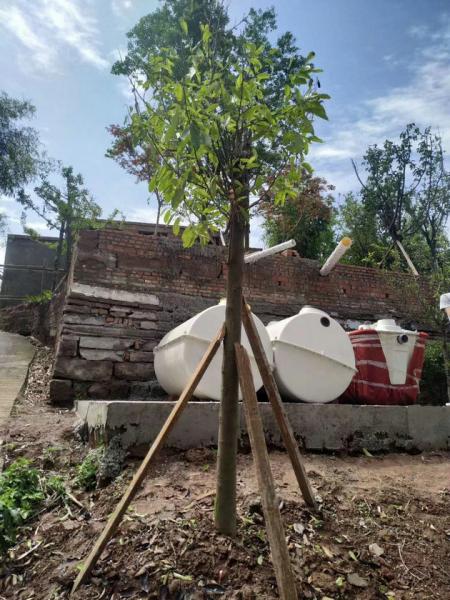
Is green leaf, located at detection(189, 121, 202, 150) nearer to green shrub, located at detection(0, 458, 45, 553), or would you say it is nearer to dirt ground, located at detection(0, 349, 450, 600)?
dirt ground, located at detection(0, 349, 450, 600)

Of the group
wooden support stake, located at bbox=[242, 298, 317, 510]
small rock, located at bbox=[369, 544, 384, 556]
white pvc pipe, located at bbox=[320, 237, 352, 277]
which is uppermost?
white pvc pipe, located at bbox=[320, 237, 352, 277]

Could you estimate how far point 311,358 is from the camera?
15.3 feet

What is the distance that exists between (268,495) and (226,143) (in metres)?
1.67

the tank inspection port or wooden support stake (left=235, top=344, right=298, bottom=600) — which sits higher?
the tank inspection port

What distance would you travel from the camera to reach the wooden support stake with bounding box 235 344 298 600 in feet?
5.84

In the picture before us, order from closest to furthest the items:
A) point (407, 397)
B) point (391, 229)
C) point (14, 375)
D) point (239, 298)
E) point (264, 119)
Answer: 1. point (264, 119)
2. point (239, 298)
3. point (407, 397)
4. point (14, 375)
5. point (391, 229)

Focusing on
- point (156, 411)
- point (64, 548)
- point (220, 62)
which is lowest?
point (64, 548)

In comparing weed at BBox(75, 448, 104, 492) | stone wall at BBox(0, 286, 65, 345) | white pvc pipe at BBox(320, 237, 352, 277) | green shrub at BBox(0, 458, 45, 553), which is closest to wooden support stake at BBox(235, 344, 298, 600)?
weed at BBox(75, 448, 104, 492)

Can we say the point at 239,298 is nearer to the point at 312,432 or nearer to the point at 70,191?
the point at 312,432

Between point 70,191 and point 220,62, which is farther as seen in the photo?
point 70,191

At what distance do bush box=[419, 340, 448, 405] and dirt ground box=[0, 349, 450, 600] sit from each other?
4.68 meters

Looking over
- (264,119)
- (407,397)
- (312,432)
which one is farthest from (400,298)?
(264,119)

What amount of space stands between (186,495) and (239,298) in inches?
51.8

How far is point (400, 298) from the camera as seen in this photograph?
8383 millimetres
